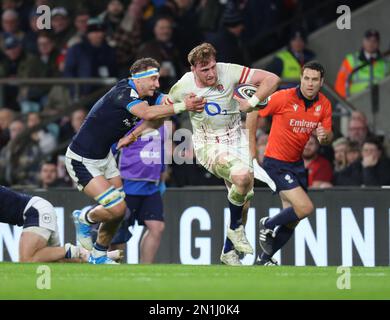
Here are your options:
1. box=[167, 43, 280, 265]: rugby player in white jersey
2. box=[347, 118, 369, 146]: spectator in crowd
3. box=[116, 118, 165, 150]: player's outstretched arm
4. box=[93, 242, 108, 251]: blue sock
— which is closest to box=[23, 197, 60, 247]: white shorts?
box=[93, 242, 108, 251]: blue sock

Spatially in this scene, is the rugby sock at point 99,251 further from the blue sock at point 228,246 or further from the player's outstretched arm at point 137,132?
the blue sock at point 228,246

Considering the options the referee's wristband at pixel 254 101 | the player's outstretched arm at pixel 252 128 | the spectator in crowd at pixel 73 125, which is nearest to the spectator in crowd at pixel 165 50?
the spectator in crowd at pixel 73 125

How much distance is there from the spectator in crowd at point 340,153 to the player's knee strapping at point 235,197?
3.31 m

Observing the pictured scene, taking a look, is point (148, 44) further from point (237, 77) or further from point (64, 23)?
point (237, 77)

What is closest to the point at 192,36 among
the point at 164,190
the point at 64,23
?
the point at 64,23

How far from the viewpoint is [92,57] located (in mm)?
20344

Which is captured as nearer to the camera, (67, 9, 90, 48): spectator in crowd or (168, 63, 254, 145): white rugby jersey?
(168, 63, 254, 145): white rugby jersey

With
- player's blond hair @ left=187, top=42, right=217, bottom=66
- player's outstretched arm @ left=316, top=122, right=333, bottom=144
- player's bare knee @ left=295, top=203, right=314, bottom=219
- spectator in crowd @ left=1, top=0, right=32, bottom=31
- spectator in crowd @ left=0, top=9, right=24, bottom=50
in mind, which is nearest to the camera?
player's blond hair @ left=187, top=42, right=217, bottom=66

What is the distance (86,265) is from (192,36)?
22.5 ft

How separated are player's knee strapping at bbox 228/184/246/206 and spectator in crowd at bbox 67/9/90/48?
23.4ft

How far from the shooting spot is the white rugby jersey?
47.5 feet

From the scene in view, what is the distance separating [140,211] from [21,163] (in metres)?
2.75

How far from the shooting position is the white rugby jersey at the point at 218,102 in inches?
570

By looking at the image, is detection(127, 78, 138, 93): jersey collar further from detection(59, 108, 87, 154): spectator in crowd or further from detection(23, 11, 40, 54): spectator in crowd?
detection(23, 11, 40, 54): spectator in crowd
